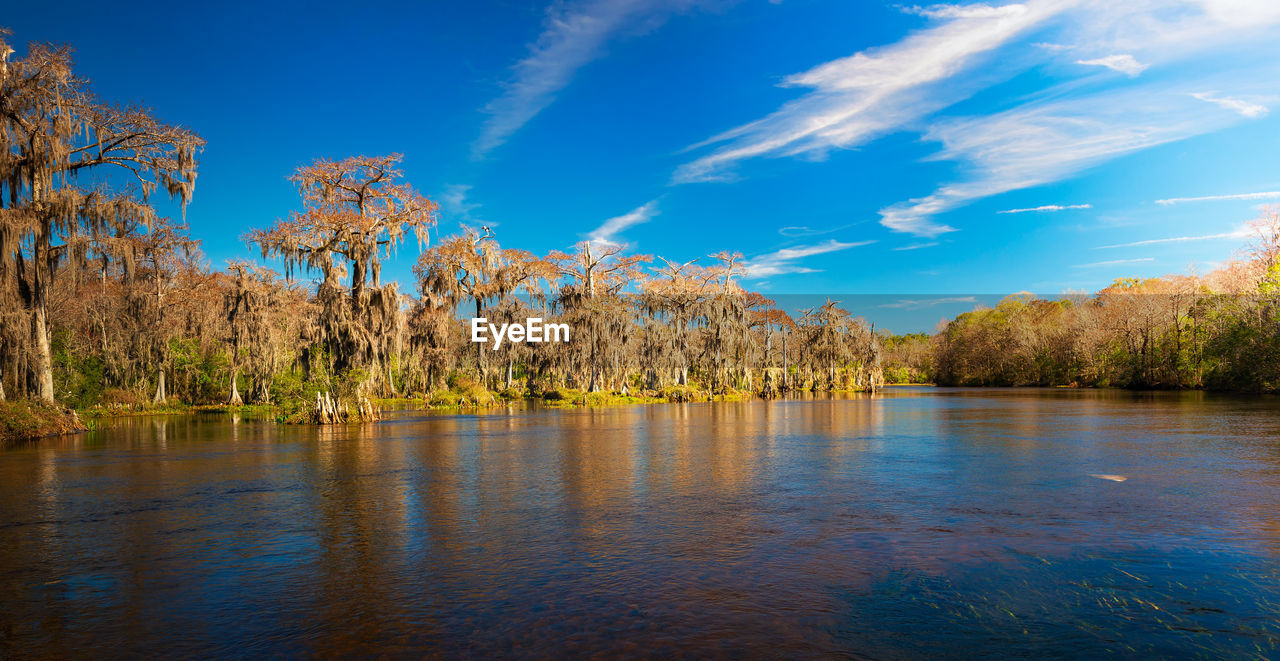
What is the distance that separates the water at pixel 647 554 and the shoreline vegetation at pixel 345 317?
39.2 ft

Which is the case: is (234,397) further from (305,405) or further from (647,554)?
(647,554)

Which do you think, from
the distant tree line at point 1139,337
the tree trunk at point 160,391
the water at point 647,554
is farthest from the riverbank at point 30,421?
the distant tree line at point 1139,337

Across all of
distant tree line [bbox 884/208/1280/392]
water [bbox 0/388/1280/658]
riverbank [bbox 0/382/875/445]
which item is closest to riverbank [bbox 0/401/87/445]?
riverbank [bbox 0/382/875/445]

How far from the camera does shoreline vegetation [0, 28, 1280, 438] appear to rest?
25.8 meters

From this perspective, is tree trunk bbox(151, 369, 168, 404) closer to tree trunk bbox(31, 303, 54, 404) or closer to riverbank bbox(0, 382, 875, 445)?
riverbank bbox(0, 382, 875, 445)

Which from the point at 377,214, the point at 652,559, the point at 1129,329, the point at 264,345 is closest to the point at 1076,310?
the point at 1129,329

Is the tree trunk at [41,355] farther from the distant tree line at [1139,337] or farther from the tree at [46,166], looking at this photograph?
the distant tree line at [1139,337]

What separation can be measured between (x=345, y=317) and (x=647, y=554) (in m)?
27.1

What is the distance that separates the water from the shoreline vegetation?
1194 centimetres

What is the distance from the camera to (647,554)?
30.5 ft

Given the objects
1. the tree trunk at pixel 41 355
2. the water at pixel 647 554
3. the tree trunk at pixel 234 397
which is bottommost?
the water at pixel 647 554

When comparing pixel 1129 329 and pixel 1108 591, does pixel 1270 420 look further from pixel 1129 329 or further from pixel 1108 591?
pixel 1129 329

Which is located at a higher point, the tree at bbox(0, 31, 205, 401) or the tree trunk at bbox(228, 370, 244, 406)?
the tree at bbox(0, 31, 205, 401)

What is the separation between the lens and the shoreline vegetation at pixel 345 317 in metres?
25.8
